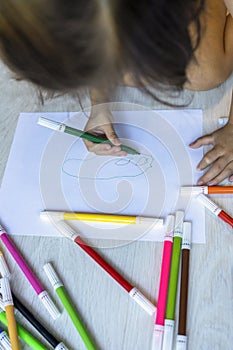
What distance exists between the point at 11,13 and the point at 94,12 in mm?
54

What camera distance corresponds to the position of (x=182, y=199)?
0.45 m

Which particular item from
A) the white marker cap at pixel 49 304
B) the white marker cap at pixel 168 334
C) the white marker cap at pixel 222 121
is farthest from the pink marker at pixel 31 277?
the white marker cap at pixel 222 121

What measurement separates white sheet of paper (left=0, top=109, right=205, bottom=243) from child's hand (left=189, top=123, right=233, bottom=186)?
0.04ft

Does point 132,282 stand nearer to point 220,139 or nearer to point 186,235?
point 186,235

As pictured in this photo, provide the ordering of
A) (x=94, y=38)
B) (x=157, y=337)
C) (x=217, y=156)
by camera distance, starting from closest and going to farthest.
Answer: (x=94, y=38), (x=157, y=337), (x=217, y=156)

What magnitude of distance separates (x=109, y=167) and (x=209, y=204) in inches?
5.0

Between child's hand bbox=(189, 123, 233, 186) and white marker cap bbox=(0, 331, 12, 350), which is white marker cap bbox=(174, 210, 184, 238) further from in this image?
white marker cap bbox=(0, 331, 12, 350)

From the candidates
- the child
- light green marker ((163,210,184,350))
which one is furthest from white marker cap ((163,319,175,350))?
the child

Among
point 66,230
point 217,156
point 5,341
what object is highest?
point 217,156

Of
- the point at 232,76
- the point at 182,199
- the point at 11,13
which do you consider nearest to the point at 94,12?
the point at 11,13

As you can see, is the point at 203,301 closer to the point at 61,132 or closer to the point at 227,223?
the point at 227,223

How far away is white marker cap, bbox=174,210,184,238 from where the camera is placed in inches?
16.4

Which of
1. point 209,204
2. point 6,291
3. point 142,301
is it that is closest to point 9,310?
Result: point 6,291

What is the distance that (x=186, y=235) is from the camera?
0.42m
